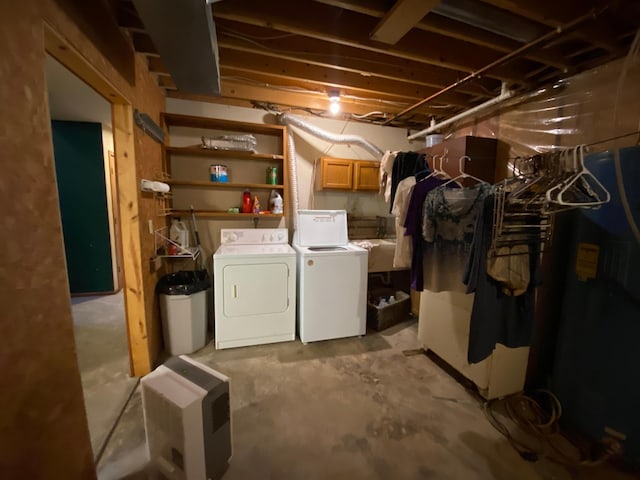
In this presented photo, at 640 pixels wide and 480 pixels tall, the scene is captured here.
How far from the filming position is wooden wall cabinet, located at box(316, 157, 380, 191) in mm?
3143

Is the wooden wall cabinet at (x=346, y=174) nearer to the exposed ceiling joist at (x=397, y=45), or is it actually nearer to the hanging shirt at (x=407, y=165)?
the exposed ceiling joist at (x=397, y=45)

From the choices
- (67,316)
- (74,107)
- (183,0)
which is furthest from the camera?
(74,107)

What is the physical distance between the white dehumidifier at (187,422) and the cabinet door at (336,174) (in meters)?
2.33

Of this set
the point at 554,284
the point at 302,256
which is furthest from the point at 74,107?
the point at 554,284

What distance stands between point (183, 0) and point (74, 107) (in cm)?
277

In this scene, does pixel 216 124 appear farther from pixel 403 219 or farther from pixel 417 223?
pixel 417 223

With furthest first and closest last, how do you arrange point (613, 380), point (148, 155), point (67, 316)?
1. point (148, 155)
2. point (613, 380)
3. point (67, 316)

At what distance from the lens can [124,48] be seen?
67.2 inches

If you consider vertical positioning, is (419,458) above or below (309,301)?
below

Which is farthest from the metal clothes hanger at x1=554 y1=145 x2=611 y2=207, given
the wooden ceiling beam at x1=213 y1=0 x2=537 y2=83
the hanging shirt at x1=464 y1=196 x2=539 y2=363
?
the wooden ceiling beam at x1=213 y1=0 x2=537 y2=83

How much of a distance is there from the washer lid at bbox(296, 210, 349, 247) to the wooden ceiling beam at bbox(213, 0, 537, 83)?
5.10 ft

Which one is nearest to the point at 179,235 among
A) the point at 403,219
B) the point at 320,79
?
the point at 320,79

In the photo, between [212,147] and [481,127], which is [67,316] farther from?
[481,127]

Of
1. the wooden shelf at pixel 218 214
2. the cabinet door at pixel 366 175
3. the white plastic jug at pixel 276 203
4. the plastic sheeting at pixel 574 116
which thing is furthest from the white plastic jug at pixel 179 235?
the plastic sheeting at pixel 574 116
